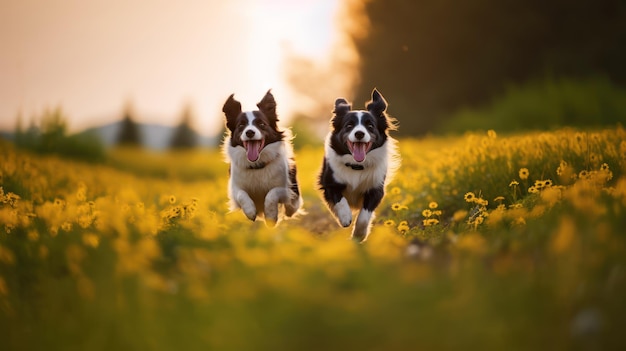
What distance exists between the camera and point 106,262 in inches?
136

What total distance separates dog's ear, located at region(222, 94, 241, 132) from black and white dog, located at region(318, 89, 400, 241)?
1085 millimetres

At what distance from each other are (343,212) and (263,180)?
100 centimetres

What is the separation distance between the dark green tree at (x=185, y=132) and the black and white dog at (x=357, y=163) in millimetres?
43579

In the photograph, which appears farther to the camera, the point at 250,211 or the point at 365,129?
the point at 250,211

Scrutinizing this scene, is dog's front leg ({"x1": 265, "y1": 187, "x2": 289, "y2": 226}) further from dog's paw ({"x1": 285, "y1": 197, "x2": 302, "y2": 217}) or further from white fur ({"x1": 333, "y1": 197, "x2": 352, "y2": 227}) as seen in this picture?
white fur ({"x1": 333, "y1": 197, "x2": 352, "y2": 227})

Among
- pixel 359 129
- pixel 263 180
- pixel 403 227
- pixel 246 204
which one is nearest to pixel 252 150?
pixel 263 180

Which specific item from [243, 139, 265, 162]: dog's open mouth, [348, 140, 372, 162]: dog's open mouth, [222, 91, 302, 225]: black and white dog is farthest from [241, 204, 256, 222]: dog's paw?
[348, 140, 372, 162]: dog's open mouth

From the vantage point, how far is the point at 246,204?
6.43m

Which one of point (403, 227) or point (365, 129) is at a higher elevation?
point (365, 129)

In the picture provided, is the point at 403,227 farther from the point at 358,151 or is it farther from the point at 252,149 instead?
the point at 252,149

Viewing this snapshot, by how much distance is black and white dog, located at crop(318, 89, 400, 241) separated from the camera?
636cm

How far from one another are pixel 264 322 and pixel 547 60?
20.0 metres

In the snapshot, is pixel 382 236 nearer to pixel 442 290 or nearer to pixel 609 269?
pixel 442 290

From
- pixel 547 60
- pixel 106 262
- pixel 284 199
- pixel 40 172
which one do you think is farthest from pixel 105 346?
pixel 547 60
